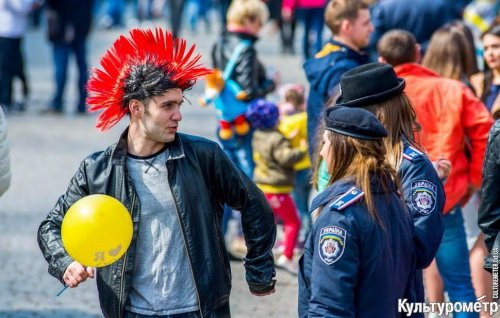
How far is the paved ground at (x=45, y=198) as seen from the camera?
7.21m

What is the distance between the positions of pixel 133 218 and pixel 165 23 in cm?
2383

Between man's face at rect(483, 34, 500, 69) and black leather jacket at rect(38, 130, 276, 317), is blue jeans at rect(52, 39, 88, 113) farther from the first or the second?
black leather jacket at rect(38, 130, 276, 317)

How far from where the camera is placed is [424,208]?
4473mm

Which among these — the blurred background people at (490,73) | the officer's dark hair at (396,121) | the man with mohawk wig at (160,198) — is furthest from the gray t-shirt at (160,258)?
the blurred background people at (490,73)

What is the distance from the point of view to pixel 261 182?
8.24 m

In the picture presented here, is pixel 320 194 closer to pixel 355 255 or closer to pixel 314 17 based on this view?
pixel 355 255

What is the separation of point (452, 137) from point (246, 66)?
2472 mm

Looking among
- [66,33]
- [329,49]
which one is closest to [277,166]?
[329,49]

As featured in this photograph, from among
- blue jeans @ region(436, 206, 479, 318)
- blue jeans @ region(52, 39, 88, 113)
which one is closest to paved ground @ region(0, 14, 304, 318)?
blue jeans @ region(52, 39, 88, 113)

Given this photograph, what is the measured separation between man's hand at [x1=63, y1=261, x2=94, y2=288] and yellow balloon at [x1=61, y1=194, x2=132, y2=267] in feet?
0.26

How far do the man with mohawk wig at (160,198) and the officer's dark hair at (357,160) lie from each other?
0.66m

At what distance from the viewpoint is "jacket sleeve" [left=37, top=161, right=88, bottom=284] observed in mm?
4461

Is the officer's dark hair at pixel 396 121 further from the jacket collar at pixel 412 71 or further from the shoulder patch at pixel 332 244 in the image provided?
the jacket collar at pixel 412 71

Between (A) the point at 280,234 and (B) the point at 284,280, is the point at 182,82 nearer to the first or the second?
(B) the point at 284,280
